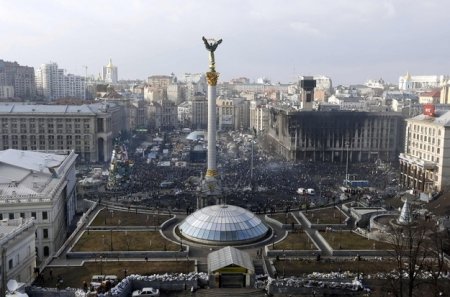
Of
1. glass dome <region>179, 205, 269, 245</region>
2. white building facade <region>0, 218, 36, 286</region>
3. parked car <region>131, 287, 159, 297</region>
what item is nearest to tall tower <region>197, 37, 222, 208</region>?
glass dome <region>179, 205, 269, 245</region>

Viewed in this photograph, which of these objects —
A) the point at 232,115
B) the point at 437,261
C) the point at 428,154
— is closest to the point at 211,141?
the point at 437,261

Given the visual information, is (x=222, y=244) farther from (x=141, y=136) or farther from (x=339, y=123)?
(x=141, y=136)

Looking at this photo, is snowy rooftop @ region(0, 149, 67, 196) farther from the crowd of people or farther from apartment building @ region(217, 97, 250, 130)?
apartment building @ region(217, 97, 250, 130)

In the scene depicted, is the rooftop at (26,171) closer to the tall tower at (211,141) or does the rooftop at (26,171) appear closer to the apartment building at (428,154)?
the tall tower at (211,141)

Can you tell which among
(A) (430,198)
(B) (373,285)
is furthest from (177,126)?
(B) (373,285)

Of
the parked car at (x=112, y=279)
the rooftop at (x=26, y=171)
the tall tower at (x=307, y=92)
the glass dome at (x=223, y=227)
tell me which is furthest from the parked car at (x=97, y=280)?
the tall tower at (x=307, y=92)

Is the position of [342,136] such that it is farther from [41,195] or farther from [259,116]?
[41,195]
